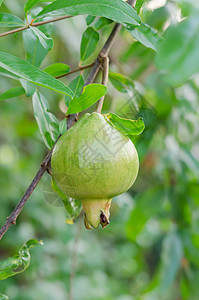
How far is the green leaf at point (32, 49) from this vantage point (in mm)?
641

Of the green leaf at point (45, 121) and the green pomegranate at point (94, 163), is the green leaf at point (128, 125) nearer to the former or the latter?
the green pomegranate at point (94, 163)

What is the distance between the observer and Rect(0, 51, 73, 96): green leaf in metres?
0.43

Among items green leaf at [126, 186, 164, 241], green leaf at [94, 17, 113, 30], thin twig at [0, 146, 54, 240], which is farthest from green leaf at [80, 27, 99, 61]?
green leaf at [126, 186, 164, 241]

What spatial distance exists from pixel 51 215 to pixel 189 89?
0.81 metres

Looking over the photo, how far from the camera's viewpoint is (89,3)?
0.46m

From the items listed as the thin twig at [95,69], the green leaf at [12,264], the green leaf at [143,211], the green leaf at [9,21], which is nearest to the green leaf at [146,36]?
the thin twig at [95,69]

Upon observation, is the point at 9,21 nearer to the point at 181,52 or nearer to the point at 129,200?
the point at 181,52

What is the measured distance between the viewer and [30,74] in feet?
1.43

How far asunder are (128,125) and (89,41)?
0.23 m

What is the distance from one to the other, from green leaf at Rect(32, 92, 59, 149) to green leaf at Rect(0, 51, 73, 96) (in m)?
0.11

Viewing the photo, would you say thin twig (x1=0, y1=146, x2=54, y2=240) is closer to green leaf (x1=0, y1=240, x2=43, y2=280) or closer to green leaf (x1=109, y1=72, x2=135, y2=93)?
green leaf (x1=0, y1=240, x2=43, y2=280)

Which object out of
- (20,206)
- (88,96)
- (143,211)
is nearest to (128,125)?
(88,96)

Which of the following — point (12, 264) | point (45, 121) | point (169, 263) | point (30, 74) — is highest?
point (30, 74)

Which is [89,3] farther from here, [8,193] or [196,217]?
[8,193]
